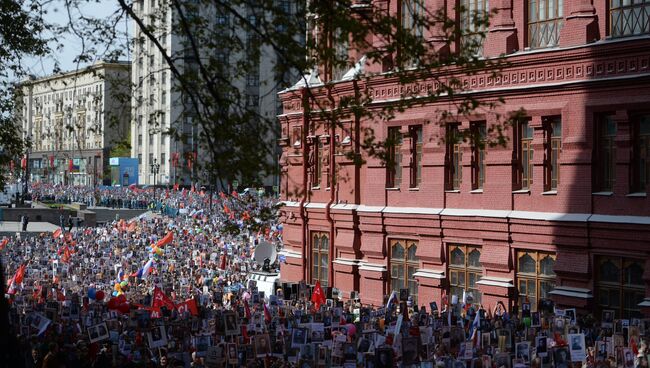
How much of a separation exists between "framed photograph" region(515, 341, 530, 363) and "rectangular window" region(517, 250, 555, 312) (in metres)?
12.3

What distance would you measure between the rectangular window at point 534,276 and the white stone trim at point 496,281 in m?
0.35

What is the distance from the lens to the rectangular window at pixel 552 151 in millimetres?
32406

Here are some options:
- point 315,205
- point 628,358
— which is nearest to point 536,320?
point 628,358

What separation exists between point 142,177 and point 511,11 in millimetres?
112750

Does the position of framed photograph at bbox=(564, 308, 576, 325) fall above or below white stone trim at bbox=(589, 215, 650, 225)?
below

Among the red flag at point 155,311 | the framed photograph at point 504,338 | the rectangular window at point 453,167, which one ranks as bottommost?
the red flag at point 155,311

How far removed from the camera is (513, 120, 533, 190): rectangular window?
33.2 meters

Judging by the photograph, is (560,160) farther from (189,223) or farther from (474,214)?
(189,223)

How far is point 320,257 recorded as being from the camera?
43562 millimetres

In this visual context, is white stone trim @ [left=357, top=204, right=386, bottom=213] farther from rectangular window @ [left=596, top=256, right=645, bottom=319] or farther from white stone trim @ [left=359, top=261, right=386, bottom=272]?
rectangular window @ [left=596, top=256, right=645, bottom=319]

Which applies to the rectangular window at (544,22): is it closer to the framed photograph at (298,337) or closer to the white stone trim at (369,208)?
the white stone trim at (369,208)

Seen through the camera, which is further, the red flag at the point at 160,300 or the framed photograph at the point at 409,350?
the red flag at the point at 160,300

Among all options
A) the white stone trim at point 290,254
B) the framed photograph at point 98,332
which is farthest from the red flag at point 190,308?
the white stone trim at point 290,254

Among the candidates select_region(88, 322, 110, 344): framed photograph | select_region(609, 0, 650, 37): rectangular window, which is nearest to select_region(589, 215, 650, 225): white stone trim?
select_region(609, 0, 650, 37): rectangular window
